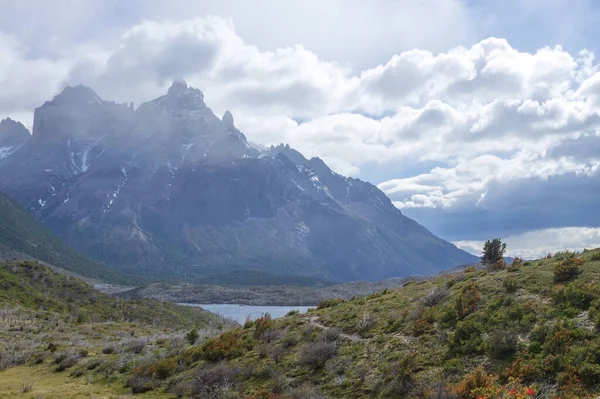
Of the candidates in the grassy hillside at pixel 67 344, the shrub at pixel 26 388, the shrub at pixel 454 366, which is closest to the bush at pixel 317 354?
the shrub at pixel 454 366

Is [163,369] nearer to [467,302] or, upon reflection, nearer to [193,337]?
[193,337]

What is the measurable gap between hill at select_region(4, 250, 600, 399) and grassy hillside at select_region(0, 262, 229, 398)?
1.54 meters

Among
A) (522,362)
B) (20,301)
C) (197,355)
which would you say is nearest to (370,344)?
(522,362)

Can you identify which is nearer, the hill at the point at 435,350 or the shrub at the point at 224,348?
the hill at the point at 435,350

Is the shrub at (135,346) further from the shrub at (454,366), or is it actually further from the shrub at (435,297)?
the shrub at (454,366)

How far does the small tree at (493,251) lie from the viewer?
37.8 meters

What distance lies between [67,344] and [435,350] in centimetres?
3388

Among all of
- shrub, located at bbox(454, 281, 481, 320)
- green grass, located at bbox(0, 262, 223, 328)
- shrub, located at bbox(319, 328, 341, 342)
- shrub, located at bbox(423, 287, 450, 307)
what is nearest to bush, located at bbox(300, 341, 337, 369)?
shrub, located at bbox(319, 328, 341, 342)

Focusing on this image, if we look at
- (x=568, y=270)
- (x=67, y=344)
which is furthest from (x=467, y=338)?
(x=67, y=344)

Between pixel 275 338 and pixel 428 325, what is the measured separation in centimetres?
1040

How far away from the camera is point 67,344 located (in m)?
39.7

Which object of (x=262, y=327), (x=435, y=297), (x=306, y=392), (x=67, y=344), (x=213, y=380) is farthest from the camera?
(x=67, y=344)

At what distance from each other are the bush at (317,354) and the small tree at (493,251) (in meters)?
20.5

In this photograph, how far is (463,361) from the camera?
1767 centimetres
